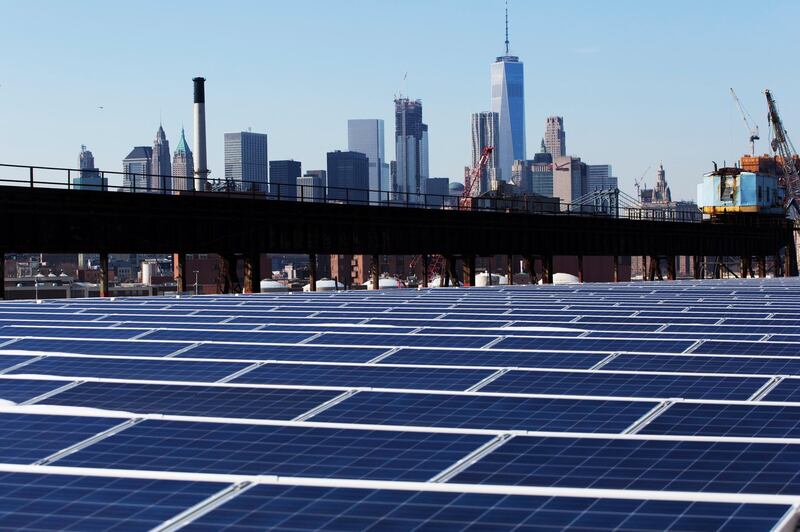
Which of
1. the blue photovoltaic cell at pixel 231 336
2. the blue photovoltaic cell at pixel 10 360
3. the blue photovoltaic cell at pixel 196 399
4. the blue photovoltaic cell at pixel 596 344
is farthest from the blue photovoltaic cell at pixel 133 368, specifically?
the blue photovoltaic cell at pixel 596 344

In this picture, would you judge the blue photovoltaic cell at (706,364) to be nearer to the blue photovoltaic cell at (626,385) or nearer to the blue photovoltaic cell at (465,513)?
the blue photovoltaic cell at (626,385)

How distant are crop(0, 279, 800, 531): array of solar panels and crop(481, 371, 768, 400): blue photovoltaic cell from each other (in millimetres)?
62

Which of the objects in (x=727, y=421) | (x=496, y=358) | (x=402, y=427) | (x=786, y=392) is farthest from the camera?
(x=496, y=358)

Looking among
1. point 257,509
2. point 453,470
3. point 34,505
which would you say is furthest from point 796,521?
point 34,505

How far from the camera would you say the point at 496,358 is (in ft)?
63.0

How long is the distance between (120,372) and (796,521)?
11886 mm

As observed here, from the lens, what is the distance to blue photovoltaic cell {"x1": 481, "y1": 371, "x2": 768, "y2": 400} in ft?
50.7

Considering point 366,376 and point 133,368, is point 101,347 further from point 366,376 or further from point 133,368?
point 366,376

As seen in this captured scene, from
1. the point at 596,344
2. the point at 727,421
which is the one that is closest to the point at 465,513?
the point at 727,421

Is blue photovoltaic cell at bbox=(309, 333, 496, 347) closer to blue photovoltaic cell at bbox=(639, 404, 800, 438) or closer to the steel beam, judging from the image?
blue photovoltaic cell at bbox=(639, 404, 800, 438)

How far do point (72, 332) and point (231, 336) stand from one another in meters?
3.70

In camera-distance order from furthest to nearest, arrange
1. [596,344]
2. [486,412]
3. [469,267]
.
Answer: [469,267], [596,344], [486,412]

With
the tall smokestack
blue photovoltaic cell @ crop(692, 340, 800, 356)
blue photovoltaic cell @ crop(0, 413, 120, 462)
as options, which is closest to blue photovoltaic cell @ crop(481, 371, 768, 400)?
blue photovoltaic cell @ crop(692, 340, 800, 356)

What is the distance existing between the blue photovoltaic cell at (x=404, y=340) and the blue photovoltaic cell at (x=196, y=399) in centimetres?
596
